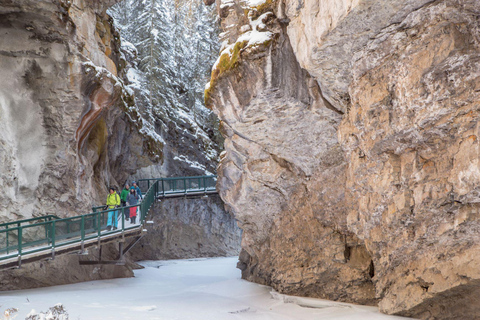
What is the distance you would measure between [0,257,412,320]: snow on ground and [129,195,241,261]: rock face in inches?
361

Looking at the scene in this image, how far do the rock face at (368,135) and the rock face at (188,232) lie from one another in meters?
14.7

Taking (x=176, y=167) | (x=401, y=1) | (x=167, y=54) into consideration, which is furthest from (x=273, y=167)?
(x=167, y=54)

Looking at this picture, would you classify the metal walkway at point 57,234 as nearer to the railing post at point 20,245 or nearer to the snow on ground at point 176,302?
the railing post at point 20,245

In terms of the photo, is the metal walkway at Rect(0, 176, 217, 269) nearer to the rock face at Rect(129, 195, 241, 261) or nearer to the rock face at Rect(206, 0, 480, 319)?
the rock face at Rect(206, 0, 480, 319)

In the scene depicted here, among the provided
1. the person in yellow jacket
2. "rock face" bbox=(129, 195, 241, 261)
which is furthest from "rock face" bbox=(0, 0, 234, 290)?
"rock face" bbox=(129, 195, 241, 261)

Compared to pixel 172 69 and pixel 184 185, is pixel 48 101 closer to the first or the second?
pixel 184 185

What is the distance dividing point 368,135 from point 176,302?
748cm

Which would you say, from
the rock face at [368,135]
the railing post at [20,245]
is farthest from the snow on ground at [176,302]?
the railing post at [20,245]

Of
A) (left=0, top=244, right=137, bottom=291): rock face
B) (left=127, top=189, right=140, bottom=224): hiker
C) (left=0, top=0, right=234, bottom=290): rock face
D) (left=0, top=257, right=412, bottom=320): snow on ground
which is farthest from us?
(left=127, top=189, right=140, bottom=224): hiker

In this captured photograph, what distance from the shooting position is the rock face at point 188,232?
85.0 feet

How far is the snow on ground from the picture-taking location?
966cm

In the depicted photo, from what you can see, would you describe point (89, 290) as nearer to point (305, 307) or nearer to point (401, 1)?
point (305, 307)

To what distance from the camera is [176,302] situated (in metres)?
11.8

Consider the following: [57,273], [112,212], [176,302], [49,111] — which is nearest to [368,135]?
[176,302]
